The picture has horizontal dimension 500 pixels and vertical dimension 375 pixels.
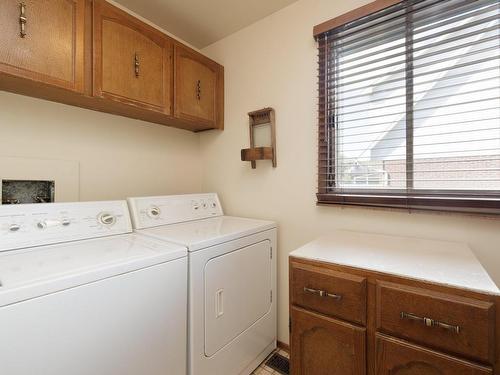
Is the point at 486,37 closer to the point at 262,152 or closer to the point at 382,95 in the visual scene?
the point at 382,95

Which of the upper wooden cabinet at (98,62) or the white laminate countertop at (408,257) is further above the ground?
the upper wooden cabinet at (98,62)

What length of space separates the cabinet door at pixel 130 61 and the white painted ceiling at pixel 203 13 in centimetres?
29

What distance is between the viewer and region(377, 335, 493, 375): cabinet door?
0.74 meters

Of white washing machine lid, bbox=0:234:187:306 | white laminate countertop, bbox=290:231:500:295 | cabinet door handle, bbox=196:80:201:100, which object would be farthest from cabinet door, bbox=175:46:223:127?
white laminate countertop, bbox=290:231:500:295

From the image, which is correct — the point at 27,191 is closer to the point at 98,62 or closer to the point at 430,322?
the point at 98,62

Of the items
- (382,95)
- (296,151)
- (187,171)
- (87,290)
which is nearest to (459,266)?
(382,95)

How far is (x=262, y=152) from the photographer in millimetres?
1787

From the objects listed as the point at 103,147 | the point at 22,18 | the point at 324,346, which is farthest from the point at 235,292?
the point at 22,18

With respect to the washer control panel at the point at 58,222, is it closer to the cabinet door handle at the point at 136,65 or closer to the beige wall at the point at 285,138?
the cabinet door handle at the point at 136,65

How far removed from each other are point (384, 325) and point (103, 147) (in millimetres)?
1861

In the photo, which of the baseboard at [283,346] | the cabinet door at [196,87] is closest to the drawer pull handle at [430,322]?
the baseboard at [283,346]

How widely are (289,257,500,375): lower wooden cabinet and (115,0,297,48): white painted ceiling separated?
175 cm

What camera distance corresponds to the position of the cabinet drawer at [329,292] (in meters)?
0.92

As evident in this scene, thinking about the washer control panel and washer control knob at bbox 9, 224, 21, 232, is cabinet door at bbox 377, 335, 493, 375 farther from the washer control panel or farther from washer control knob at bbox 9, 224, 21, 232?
washer control knob at bbox 9, 224, 21, 232
